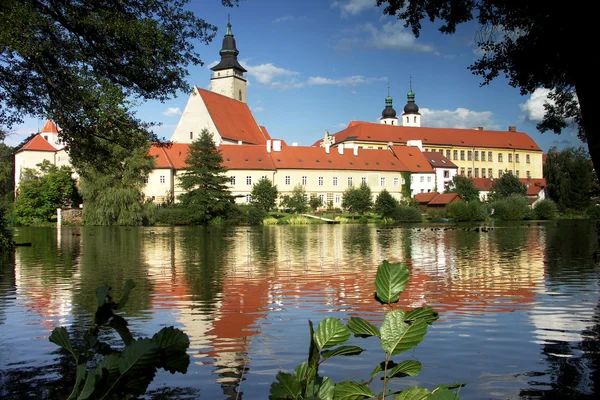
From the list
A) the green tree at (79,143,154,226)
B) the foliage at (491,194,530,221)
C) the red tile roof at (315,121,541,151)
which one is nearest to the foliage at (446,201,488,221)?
the foliage at (491,194,530,221)

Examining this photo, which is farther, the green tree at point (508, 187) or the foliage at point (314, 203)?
the green tree at point (508, 187)

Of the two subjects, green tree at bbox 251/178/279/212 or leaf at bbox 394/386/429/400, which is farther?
green tree at bbox 251/178/279/212

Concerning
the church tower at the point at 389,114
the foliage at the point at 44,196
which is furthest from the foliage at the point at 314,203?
the church tower at the point at 389,114

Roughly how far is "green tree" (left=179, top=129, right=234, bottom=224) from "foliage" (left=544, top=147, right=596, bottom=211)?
1732 inches

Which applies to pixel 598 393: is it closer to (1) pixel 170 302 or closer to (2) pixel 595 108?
(2) pixel 595 108

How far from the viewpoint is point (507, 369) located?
608 cm

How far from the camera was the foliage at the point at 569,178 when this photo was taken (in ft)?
239

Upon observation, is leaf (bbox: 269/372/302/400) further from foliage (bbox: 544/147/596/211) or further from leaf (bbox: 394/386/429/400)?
foliage (bbox: 544/147/596/211)

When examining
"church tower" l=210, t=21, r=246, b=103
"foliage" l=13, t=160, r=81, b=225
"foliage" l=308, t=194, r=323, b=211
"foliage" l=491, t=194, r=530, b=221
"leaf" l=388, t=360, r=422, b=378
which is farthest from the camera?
"church tower" l=210, t=21, r=246, b=103

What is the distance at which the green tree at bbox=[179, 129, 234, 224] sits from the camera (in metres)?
58.0

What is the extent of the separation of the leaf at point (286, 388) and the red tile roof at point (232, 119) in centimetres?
8133

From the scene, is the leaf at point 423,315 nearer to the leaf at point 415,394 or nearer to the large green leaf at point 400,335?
the large green leaf at point 400,335

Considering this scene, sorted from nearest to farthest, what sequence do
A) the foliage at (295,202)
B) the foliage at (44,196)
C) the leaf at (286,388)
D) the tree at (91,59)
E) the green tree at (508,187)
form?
the leaf at (286,388) < the tree at (91,59) < the foliage at (44,196) < the foliage at (295,202) < the green tree at (508,187)

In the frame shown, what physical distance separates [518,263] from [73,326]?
1396 centimetres
